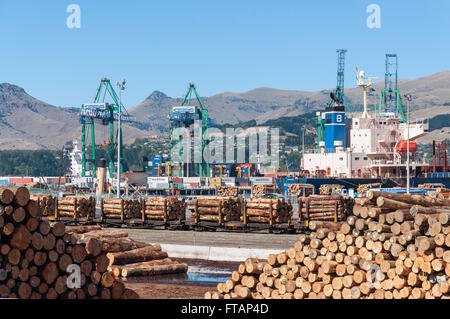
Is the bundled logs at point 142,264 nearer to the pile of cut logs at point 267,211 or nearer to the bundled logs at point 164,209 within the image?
the pile of cut logs at point 267,211

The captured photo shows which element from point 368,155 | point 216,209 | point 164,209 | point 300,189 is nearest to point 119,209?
point 164,209

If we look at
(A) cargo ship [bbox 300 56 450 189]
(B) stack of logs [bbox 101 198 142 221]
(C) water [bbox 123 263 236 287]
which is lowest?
(C) water [bbox 123 263 236 287]

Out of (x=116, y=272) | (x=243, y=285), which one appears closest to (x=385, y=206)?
(x=243, y=285)

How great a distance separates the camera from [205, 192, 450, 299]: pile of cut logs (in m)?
11.2

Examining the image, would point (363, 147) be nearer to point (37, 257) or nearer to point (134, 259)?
point (134, 259)

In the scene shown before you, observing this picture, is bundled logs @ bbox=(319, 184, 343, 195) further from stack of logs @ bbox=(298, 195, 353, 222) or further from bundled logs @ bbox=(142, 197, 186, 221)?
stack of logs @ bbox=(298, 195, 353, 222)

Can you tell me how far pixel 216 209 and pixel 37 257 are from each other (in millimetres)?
18548

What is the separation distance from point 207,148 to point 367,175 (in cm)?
5420

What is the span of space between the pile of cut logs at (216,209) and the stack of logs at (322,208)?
2.99 m

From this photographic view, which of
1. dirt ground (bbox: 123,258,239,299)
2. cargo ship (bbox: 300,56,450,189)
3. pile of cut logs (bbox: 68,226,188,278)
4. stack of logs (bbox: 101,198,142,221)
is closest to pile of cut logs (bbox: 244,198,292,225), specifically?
stack of logs (bbox: 101,198,142,221)

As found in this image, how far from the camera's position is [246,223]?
94.1 ft

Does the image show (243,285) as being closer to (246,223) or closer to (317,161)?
(246,223)

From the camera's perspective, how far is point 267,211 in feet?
92.9

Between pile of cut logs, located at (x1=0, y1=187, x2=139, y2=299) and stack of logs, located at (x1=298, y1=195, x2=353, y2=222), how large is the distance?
17.8 m
